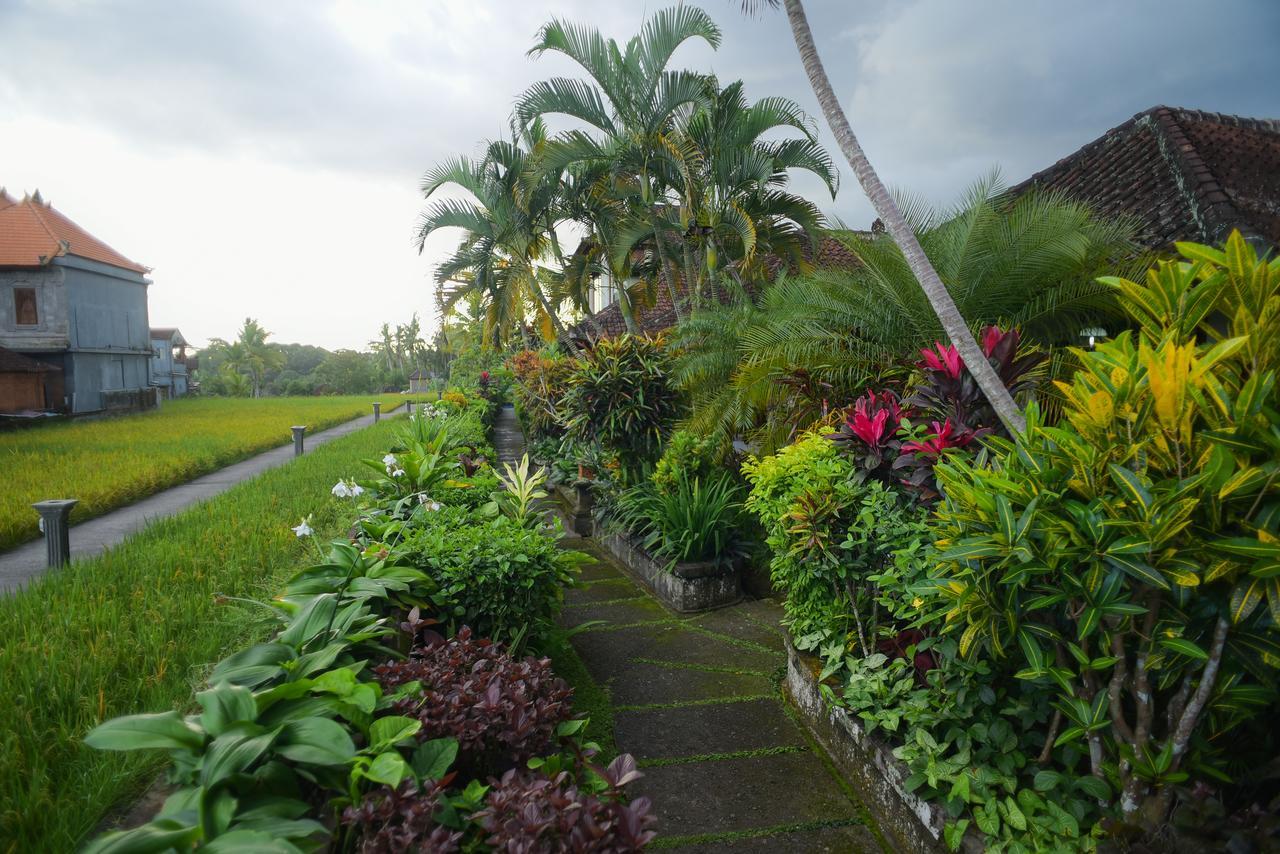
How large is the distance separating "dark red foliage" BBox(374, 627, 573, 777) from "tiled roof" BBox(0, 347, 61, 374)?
85.1 ft

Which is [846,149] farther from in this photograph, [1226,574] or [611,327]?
[611,327]

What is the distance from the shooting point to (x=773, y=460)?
3.88 m

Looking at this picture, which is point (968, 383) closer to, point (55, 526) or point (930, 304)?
point (930, 304)

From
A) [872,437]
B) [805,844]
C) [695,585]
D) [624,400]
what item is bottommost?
[805,844]

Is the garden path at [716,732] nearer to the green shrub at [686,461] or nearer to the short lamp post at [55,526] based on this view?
the green shrub at [686,461]

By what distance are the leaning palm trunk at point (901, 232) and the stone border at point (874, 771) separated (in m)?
1.42

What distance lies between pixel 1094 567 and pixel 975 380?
139 cm

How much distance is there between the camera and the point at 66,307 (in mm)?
23047

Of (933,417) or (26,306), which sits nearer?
(933,417)

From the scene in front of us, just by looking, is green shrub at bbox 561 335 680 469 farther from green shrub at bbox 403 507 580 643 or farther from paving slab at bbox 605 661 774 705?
green shrub at bbox 403 507 580 643

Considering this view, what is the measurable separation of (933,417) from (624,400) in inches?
145

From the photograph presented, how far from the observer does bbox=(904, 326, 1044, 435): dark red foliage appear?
10.5 feet

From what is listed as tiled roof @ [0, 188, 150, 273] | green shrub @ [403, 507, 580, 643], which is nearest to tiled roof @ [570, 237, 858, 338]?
green shrub @ [403, 507, 580, 643]

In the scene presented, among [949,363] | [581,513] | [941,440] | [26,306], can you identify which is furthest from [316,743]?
[26,306]
